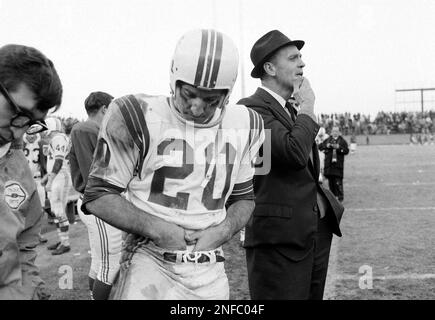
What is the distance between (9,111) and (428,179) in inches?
542

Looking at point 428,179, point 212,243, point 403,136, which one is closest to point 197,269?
point 212,243

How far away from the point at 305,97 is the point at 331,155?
330 inches

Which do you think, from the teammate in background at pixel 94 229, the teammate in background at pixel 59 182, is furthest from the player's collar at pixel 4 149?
the teammate in background at pixel 59 182

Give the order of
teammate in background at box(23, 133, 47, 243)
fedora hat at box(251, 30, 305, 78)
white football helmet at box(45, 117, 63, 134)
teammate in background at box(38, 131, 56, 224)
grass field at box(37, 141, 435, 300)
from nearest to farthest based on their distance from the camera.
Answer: fedora hat at box(251, 30, 305, 78) → grass field at box(37, 141, 435, 300) → white football helmet at box(45, 117, 63, 134) → teammate in background at box(23, 133, 47, 243) → teammate in background at box(38, 131, 56, 224)

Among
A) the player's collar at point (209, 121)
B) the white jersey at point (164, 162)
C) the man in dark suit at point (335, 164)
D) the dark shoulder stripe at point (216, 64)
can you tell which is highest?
the dark shoulder stripe at point (216, 64)

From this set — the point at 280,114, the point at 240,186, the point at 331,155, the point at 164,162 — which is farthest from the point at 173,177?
the point at 331,155

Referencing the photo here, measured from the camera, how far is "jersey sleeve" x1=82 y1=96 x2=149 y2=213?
203 centimetres

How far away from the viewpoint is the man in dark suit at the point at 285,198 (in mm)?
2971

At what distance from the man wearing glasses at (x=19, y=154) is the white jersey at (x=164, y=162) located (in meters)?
0.27

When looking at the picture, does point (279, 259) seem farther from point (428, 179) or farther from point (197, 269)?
point (428, 179)

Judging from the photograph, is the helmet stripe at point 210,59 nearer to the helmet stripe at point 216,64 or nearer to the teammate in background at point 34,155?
the helmet stripe at point 216,64

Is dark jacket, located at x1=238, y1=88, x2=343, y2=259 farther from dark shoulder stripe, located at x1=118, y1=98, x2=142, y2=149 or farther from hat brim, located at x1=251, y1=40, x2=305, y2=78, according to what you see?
dark shoulder stripe, located at x1=118, y1=98, x2=142, y2=149

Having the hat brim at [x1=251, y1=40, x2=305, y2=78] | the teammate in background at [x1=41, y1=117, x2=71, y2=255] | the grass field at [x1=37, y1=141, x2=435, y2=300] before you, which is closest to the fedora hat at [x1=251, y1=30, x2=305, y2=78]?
the hat brim at [x1=251, y1=40, x2=305, y2=78]

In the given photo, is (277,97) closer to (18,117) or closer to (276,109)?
(276,109)
